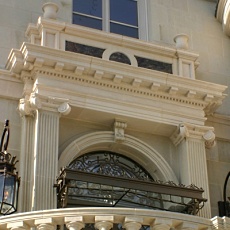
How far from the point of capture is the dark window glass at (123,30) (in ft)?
61.5

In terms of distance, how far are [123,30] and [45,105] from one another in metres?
4.05

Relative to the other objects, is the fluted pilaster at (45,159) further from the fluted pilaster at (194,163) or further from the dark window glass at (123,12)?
the dark window glass at (123,12)

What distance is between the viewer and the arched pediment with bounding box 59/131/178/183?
53.3 ft

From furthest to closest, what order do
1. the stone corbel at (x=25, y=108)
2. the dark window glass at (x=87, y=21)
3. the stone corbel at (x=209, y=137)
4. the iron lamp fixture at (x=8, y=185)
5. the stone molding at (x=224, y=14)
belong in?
1. the stone molding at (x=224, y=14)
2. the dark window glass at (x=87, y=21)
3. the stone corbel at (x=209, y=137)
4. the stone corbel at (x=25, y=108)
5. the iron lamp fixture at (x=8, y=185)

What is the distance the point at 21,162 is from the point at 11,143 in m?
0.63

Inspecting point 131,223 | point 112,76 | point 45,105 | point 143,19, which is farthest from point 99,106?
point 143,19

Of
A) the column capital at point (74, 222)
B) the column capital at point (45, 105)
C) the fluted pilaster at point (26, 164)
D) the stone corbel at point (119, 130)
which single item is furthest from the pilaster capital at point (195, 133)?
the column capital at point (74, 222)

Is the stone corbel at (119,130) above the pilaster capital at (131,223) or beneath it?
above

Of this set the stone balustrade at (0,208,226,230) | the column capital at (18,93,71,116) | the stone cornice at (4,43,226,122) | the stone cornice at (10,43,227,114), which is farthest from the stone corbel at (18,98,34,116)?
the stone balustrade at (0,208,226,230)

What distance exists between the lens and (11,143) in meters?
15.6

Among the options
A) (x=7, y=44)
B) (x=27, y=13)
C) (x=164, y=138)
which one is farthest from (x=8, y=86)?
(x=164, y=138)

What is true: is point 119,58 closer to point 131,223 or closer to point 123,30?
point 123,30

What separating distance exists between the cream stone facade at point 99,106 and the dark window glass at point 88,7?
526 mm

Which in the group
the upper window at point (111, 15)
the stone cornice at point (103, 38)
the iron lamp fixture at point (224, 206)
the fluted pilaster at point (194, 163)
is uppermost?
the upper window at point (111, 15)
